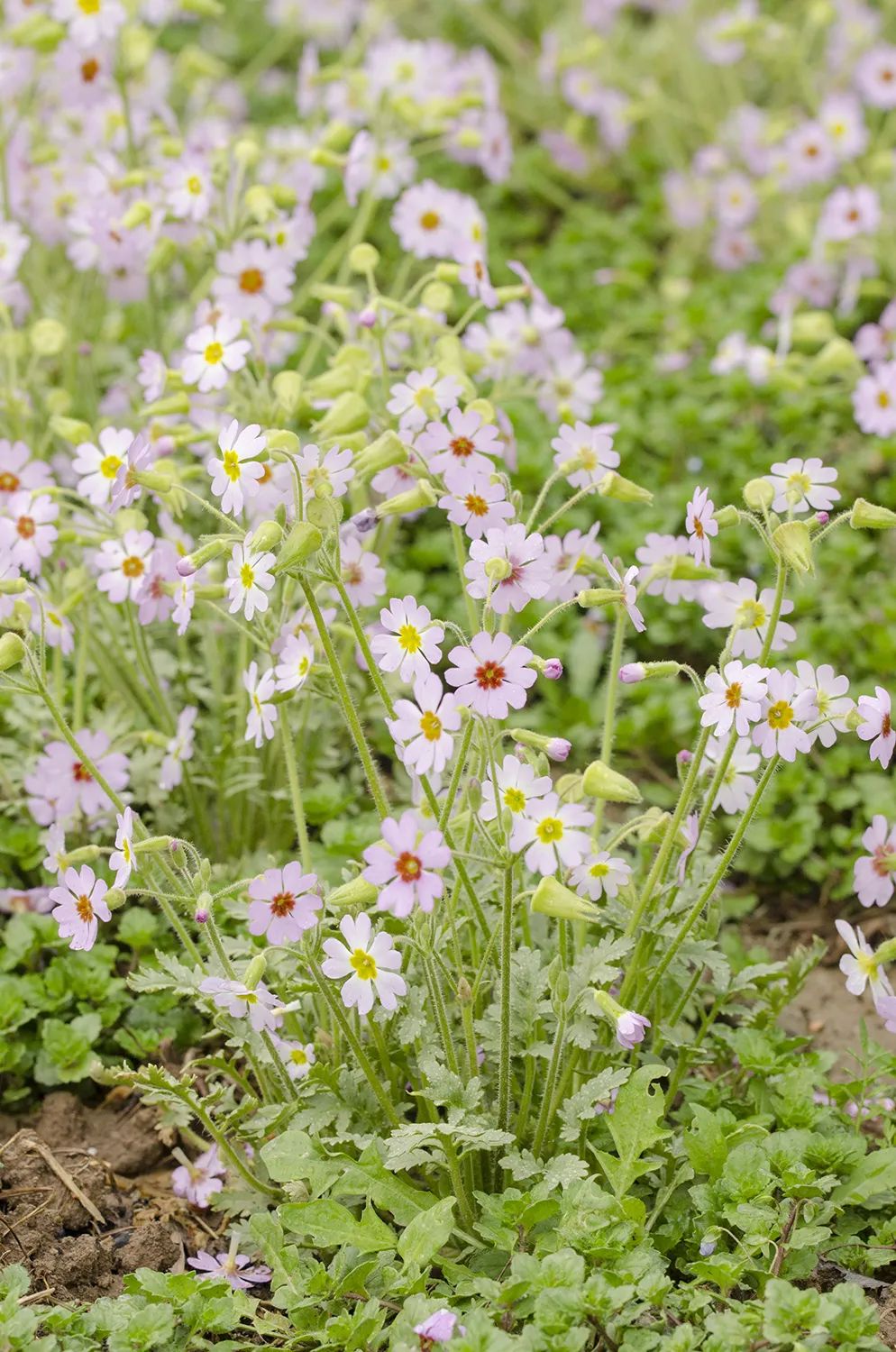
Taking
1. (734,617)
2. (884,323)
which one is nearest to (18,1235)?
(734,617)

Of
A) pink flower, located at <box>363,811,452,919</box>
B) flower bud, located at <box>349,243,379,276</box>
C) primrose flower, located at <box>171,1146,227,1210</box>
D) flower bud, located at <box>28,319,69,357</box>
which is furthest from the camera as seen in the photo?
flower bud, located at <box>28,319,69,357</box>

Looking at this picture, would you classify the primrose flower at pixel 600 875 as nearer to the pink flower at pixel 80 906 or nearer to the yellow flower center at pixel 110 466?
the pink flower at pixel 80 906

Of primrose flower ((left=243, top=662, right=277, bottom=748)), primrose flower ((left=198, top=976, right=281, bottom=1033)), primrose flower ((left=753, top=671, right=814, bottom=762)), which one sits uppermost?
primrose flower ((left=753, top=671, right=814, bottom=762))

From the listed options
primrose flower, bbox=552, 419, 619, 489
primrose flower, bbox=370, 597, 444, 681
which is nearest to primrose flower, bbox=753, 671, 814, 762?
primrose flower, bbox=370, 597, 444, 681

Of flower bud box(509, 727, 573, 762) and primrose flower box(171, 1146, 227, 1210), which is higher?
flower bud box(509, 727, 573, 762)

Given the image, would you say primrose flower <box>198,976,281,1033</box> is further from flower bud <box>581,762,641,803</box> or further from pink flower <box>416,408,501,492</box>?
pink flower <box>416,408,501,492</box>

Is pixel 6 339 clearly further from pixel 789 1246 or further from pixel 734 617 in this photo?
pixel 789 1246

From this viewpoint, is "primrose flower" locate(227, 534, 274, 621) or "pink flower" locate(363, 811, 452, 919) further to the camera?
"primrose flower" locate(227, 534, 274, 621)

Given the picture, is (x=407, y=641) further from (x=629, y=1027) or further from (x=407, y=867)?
(x=629, y=1027)
